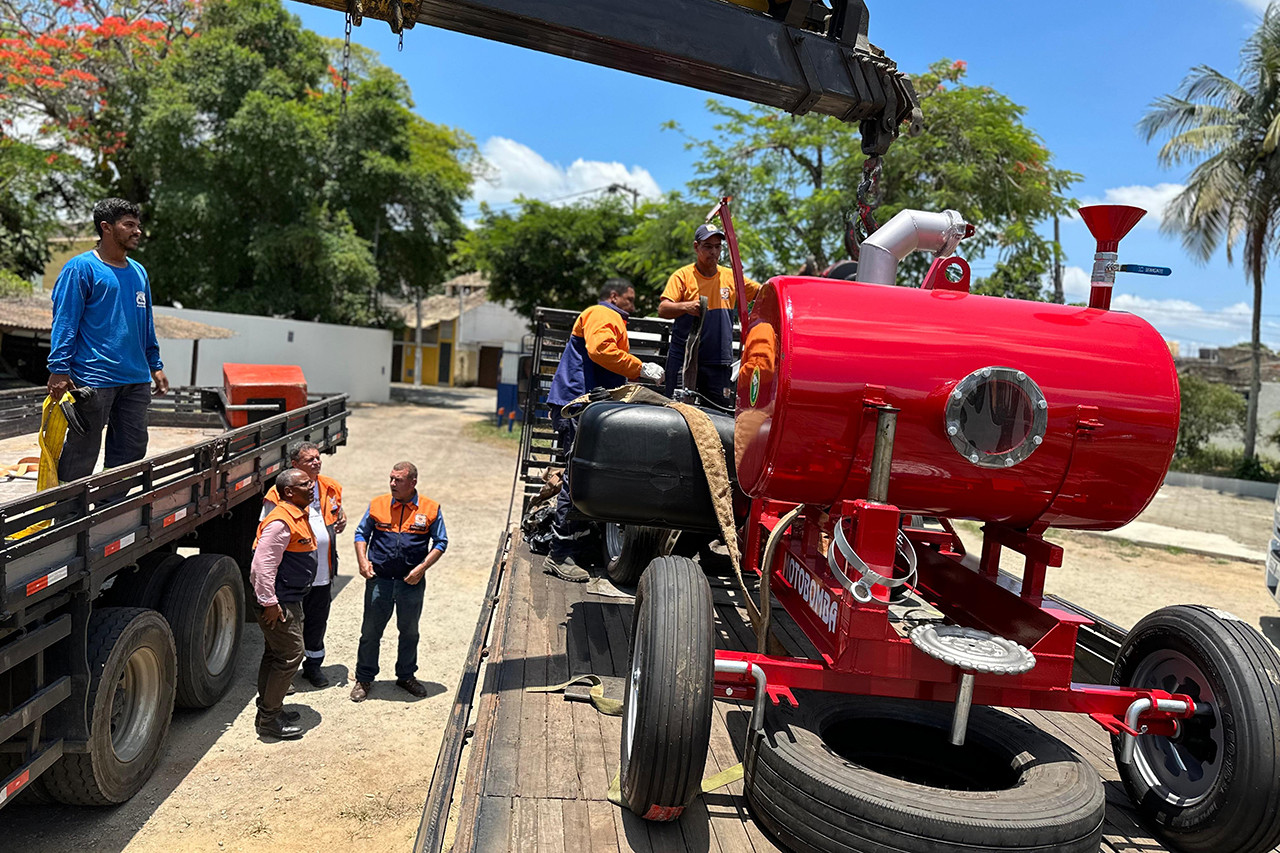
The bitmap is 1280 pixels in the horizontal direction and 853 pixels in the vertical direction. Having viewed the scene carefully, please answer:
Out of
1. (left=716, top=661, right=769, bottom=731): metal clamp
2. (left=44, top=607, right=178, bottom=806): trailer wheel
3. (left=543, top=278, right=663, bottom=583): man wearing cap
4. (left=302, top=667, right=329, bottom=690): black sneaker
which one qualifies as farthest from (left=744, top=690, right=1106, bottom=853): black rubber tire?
(left=302, top=667, right=329, bottom=690): black sneaker

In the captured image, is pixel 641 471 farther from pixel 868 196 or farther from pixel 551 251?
pixel 551 251

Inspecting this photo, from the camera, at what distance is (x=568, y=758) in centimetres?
305

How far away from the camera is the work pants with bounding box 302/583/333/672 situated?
5758 mm

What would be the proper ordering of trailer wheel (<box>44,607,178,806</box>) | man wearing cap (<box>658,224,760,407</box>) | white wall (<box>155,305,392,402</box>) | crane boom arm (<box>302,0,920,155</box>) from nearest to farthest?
crane boom arm (<box>302,0,920,155</box>) → trailer wheel (<box>44,607,178,806</box>) → man wearing cap (<box>658,224,760,407</box>) → white wall (<box>155,305,392,402</box>)

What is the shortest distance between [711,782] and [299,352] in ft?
76.0

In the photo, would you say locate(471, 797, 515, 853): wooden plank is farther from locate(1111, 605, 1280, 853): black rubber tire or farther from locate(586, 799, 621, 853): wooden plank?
locate(1111, 605, 1280, 853): black rubber tire

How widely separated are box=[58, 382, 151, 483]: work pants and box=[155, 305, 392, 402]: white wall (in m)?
16.8

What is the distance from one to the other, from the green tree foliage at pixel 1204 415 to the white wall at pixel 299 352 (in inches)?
880

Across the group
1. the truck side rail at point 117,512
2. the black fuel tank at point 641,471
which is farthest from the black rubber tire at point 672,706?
the truck side rail at point 117,512

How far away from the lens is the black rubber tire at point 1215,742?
8.23 feet

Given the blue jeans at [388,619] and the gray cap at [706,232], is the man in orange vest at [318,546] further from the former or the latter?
the gray cap at [706,232]

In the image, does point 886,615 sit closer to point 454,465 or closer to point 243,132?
point 454,465

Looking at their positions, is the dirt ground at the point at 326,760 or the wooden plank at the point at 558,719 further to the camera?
the dirt ground at the point at 326,760

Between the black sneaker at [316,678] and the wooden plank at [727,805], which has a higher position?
the wooden plank at [727,805]
